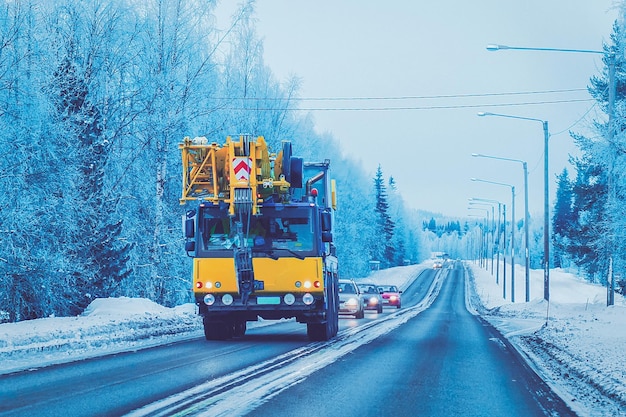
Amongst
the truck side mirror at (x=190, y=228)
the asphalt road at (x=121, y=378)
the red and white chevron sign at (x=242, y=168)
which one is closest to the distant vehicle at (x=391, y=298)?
the asphalt road at (x=121, y=378)

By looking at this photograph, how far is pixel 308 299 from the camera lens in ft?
57.0

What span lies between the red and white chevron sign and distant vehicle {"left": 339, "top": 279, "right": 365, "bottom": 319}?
17302mm

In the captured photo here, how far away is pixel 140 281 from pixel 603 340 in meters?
19.1

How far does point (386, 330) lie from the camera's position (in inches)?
923

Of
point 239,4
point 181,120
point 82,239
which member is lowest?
point 82,239

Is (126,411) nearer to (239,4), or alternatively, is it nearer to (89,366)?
(89,366)

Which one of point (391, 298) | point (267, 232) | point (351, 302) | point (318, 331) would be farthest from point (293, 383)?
point (391, 298)

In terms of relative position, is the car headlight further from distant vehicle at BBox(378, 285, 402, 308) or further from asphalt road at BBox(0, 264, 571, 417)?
distant vehicle at BBox(378, 285, 402, 308)

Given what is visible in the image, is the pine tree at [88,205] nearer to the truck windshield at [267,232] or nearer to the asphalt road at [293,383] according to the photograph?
the truck windshield at [267,232]

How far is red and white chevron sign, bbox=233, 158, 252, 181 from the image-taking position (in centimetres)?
1627

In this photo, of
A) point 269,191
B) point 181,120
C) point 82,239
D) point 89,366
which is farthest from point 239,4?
point 89,366

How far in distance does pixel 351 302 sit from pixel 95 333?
16.6m

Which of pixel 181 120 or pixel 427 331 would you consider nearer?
pixel 427 331

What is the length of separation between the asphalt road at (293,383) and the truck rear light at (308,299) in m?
0.91
